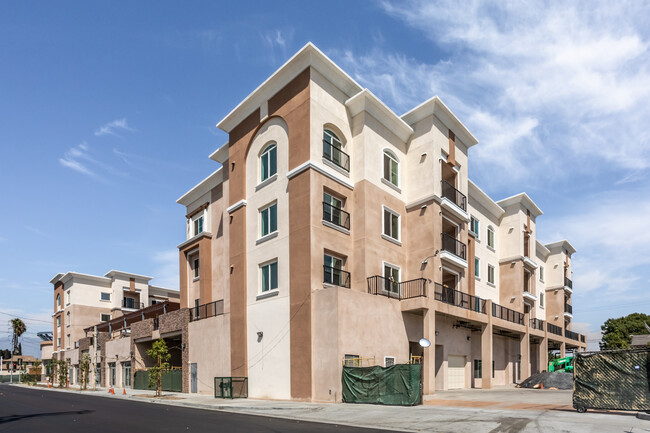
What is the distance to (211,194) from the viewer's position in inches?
1565

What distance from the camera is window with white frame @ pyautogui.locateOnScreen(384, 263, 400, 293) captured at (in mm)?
29808

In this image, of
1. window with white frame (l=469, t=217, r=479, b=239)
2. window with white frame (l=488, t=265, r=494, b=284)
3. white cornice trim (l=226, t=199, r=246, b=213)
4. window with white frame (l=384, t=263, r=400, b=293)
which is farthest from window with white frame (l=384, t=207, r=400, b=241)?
window with white frame (l=488, t=265, r=494, b=284)

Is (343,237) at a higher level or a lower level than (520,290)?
higher

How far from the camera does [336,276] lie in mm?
28312

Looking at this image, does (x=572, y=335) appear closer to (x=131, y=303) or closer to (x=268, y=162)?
(x=268, y=162)

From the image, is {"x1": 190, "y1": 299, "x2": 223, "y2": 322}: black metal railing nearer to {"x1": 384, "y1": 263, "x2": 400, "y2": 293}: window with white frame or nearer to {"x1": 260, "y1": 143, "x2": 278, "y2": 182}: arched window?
{"x1": 260, "y1": 143, "x2": 278, "y2": 182}: arched window

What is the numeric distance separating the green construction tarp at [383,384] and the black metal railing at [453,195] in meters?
14.8

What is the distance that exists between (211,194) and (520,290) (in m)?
28.1

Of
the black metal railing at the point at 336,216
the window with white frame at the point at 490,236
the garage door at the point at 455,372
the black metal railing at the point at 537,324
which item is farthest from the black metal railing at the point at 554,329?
the black metal railing at the point at 336,216

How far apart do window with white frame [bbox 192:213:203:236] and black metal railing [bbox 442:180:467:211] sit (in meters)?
18.9

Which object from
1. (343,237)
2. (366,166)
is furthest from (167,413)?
(366,166)

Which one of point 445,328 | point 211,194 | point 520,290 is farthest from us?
point 520,290

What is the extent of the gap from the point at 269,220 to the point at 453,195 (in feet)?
42.9

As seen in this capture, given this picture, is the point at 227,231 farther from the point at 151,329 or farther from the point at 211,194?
the point at 151,329
